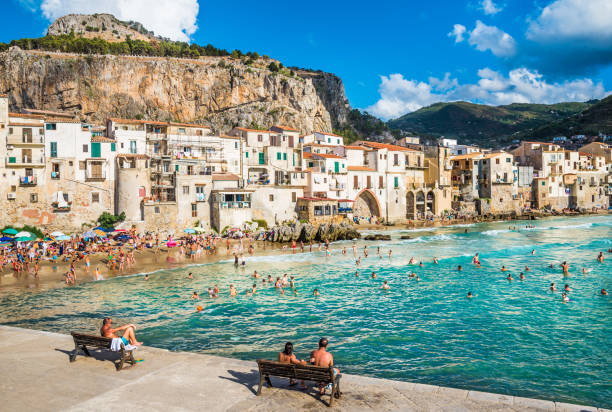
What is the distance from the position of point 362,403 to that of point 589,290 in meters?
24.5

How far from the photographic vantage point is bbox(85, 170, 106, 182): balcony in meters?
46.2

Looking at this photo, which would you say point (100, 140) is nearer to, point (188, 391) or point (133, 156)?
point (133, 156)

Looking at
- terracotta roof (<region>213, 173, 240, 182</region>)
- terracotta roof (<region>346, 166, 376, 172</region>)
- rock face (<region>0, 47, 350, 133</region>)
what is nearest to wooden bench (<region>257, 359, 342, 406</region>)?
terracotta roof (<region>213, 173, 240, 182</region>)

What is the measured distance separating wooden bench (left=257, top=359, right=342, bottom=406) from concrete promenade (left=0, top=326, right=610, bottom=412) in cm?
27

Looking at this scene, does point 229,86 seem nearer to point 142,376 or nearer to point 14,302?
point 14,302

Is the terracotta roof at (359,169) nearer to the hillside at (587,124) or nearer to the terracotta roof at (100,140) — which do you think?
the terracotta roof at (100,140)

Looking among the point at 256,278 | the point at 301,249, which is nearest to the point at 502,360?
the point at 256,278

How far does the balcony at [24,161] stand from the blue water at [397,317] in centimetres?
2160

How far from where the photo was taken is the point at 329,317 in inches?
848

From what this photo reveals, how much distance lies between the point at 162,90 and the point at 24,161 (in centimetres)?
5613

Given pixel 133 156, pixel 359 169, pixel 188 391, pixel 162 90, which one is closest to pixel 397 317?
pixel 188 391

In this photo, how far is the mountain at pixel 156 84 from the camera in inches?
3346

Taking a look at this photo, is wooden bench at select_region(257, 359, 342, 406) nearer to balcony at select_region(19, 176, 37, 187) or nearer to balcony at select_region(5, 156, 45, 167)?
balcony at select_region(19, 176, 37, 187)

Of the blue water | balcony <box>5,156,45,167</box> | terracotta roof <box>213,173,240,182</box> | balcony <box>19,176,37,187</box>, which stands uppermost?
balcony <box>5,156,45,167</box>
